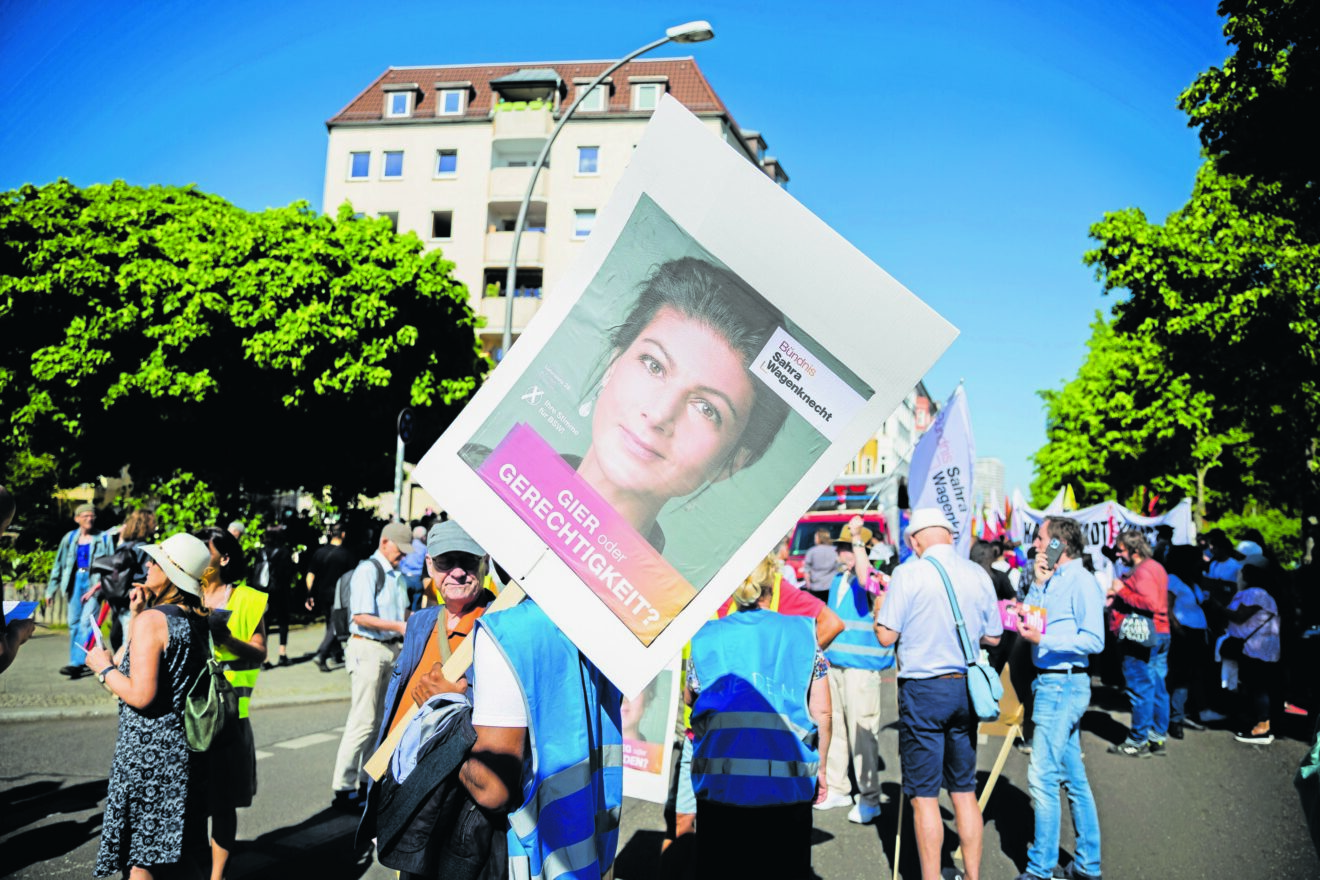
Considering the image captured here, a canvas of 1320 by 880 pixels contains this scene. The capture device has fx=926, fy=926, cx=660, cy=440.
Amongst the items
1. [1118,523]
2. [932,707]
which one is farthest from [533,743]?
[1118,523]

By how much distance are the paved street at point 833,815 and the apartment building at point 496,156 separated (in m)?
30.1

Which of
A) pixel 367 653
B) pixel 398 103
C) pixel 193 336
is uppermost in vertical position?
pixel 398 103

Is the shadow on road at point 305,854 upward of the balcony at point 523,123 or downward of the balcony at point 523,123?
downward

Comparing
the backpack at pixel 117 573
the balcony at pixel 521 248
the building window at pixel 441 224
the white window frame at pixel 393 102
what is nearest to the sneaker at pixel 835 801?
the backpack at pixel 117 573

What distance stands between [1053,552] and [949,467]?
1.49m

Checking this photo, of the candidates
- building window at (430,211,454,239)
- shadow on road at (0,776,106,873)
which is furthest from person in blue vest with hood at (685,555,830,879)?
Result: building window at (430,211,454,239)

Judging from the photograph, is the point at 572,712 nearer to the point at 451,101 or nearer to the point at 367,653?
the point at 367,653

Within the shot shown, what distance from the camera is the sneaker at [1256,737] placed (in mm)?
9469

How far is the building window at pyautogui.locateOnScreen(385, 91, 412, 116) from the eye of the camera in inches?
1661

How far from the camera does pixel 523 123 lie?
39469mm

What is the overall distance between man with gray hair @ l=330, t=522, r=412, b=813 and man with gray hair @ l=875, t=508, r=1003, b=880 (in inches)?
129

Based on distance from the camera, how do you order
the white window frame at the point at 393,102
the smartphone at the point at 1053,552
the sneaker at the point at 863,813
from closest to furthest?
the smartphone at the point at 1053,552 < the sneaker at the point at 863,813 < the white window frame at the point at 393,102

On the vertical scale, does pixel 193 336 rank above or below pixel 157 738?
above

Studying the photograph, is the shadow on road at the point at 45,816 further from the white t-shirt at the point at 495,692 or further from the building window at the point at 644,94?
the building window at the point at 644,94
